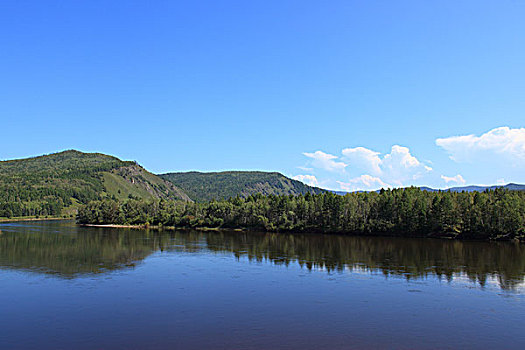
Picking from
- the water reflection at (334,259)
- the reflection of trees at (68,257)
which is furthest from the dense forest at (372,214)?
the reflection of trees at (68,257)

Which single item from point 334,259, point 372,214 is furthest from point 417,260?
point 372,214

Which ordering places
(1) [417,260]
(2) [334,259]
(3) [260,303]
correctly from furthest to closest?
(2) [334,259]
(1) [417,260]
(3) [260,303]

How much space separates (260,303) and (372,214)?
97230mm

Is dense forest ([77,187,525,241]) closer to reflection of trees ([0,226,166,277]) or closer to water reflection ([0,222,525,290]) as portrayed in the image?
water reflection ([0,222,525,290])

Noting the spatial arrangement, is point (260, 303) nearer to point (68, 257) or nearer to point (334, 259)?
point (334, 259)

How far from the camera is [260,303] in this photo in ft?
119

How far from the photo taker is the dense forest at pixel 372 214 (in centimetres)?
10488

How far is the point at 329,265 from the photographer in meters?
59.4

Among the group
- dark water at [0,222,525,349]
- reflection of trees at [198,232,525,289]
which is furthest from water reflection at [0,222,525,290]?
dark water at [0,222,525,349]

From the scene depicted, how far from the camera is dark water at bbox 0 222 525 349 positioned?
26391 millimetres

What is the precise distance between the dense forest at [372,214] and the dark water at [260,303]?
45699 mm

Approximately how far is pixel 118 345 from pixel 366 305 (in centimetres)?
2169

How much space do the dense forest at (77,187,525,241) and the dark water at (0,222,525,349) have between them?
45699mm

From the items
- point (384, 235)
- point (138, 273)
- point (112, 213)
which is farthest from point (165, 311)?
point (112, 213)
